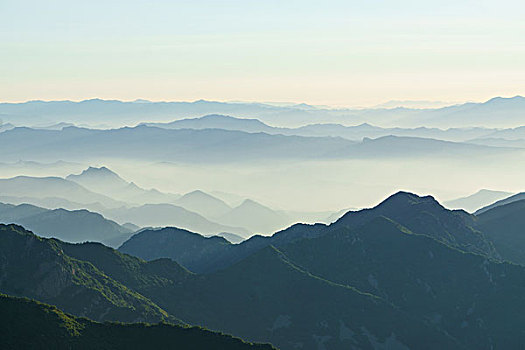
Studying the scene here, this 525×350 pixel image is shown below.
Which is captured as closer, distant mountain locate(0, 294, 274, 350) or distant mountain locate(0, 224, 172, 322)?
distant mountain locate(0, 294, 274, 350)

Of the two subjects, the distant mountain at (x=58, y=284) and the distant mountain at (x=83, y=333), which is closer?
the distant mountain at (x=83, y=333)

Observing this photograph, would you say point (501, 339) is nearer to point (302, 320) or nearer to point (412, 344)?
point (412, 344)

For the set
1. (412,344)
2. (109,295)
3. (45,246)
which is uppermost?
(45,246)

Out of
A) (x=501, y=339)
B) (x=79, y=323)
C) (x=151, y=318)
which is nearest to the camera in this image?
(x=79, y=323)

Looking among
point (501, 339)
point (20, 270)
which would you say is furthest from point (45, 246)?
point (501, 339)
